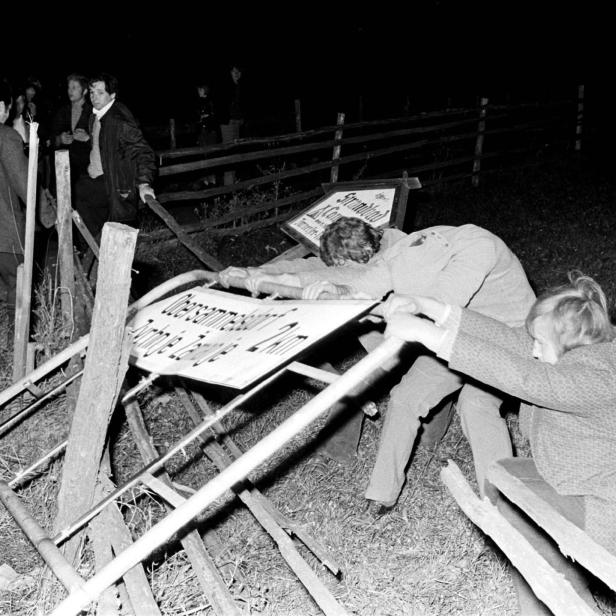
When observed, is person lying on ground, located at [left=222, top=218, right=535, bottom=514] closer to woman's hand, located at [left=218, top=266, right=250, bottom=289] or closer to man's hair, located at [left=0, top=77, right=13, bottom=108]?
woman's hand, located at [left=218, top=266, right=250, bottom=289]

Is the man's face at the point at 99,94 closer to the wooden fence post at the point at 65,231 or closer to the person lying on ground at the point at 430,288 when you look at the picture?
the wooden fence post at the point at 65,231

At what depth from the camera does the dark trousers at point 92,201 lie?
6270 mm

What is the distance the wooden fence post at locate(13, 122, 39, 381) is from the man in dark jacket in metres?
1.72

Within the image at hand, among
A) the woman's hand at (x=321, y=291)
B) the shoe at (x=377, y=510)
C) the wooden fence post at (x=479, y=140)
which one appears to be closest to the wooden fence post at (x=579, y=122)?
the wooden fence post at (x=479, y=140)

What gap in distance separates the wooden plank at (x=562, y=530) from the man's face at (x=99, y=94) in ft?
15.8

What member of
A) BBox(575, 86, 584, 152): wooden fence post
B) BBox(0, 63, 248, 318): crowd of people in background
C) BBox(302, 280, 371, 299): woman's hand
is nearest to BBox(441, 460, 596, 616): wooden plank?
BBox(302, 280, 371, 299): woman's hand

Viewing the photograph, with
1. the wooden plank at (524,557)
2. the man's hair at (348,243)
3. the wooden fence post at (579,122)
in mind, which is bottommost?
the wooden fence post at (579,122)

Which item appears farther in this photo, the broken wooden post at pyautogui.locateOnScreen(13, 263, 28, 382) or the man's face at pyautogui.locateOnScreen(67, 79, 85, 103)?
the man's face at pyautogui.locateOnScreen(67, 79, 85, 103)

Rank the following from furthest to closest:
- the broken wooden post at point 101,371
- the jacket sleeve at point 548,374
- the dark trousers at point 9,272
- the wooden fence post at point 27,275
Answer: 1. the dark trousers at point 9,272
2. the wooden fence post at point 27,275
3. the jacket sleeve at point 548,374
4. the broken wooden post at point 101,371

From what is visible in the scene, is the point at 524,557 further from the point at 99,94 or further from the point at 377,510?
the point at 99,94

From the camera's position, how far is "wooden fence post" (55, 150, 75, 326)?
14.5 feet

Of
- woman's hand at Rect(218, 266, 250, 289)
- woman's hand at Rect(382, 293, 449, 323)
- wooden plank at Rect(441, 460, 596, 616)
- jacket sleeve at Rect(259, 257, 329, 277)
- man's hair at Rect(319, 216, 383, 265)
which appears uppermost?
woman's hand at Rect(382, 293, 449, 323)

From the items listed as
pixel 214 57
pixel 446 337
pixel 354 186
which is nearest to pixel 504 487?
pixel 446 337

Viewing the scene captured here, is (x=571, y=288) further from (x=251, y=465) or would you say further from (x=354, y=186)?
(x=354, y=186)
